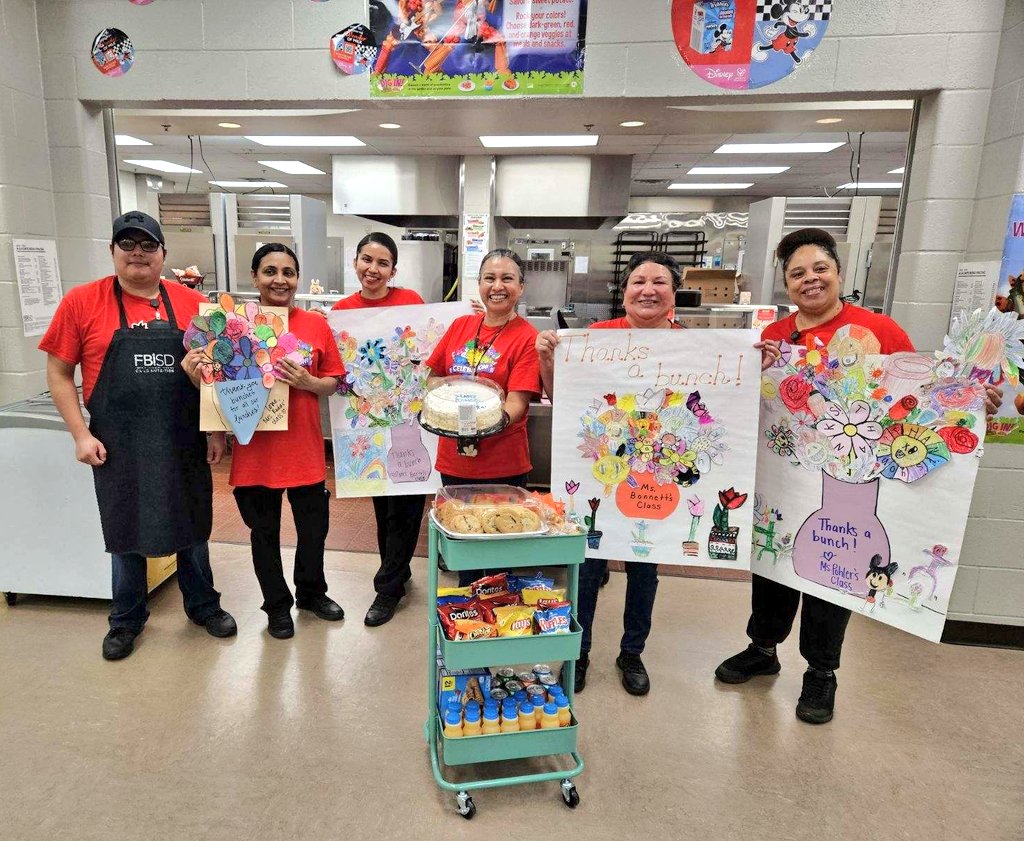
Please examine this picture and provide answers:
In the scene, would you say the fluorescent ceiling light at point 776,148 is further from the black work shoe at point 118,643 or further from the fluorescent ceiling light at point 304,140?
the black work shoe at point 118,643

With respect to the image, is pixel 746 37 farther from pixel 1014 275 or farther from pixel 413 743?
pixel 413 743

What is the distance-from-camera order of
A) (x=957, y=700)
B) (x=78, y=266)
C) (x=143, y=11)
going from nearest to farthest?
(x=957, y=700), (x=143, y=11), (x=78, y=266)

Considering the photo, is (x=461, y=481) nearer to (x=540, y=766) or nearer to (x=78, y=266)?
(x=540, y=766)

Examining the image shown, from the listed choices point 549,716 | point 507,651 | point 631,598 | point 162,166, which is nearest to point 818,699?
point 631,598

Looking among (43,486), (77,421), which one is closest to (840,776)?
(77,421)

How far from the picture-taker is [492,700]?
1943 mm

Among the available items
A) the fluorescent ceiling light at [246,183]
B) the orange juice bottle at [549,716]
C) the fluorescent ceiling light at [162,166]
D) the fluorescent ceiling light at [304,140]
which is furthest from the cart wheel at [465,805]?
the fluorescent ceiling light at [246,183]

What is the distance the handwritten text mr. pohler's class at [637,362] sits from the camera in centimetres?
A: 214

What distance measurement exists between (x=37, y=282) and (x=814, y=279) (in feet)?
11.8

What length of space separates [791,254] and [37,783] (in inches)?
120

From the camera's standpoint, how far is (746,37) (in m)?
2.72

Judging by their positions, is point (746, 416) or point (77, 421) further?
point (77, 421)

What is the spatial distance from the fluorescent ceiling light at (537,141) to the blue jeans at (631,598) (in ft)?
16.7

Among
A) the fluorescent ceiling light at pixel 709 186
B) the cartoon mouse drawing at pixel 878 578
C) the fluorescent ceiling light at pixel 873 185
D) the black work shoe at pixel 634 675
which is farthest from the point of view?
the fluorescent ceiling light at pixel 709 186
